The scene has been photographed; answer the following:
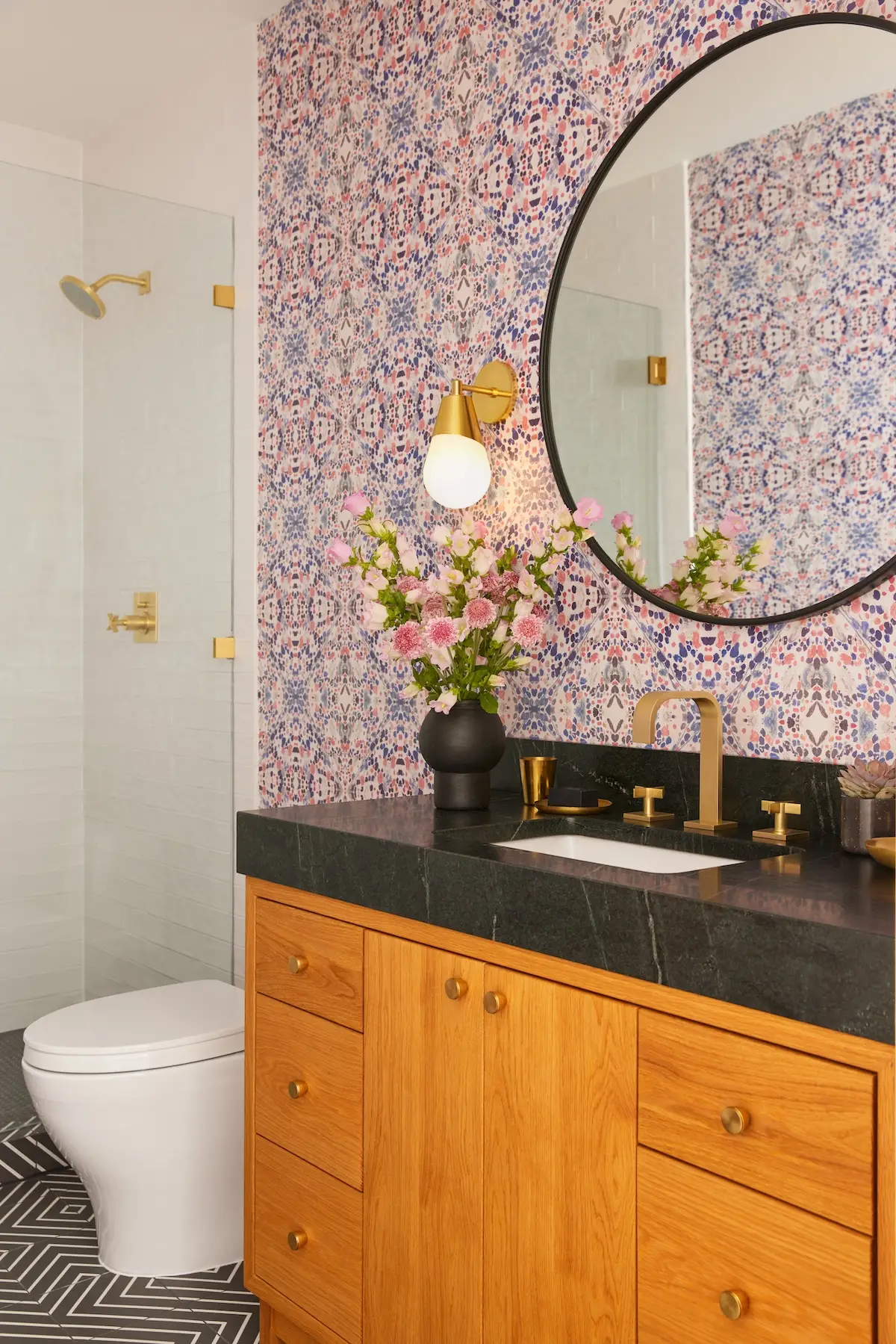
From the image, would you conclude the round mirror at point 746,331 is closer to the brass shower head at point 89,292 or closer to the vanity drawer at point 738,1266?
the vanity drawer at point 738,1266

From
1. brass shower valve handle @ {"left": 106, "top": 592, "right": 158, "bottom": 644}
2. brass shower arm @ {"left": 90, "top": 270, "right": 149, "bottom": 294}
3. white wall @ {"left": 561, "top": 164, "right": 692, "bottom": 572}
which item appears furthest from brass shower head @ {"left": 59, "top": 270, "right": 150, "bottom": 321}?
white wall @ {"left": 561, "top": 164, "right": 692, "bottom": 572}

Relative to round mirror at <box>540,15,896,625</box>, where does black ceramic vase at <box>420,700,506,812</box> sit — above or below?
below

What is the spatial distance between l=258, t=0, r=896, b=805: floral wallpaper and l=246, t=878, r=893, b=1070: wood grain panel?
1.78ft

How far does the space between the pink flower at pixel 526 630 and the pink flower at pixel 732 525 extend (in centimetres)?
34

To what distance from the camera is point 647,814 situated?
1.76 m

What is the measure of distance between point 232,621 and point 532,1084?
1714 millimetres

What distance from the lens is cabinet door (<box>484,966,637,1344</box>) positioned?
1.26m

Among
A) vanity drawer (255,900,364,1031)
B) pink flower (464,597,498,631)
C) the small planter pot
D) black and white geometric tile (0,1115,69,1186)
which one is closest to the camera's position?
the small planter pot

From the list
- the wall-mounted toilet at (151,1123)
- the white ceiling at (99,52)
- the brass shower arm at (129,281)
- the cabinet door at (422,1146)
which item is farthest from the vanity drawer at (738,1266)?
the white ceiling at (99,52)

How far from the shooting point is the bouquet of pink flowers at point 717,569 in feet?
5.64

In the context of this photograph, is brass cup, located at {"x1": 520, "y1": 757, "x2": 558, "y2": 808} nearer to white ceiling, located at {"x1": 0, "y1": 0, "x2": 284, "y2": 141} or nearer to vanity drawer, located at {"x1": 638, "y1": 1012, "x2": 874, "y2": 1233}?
vanity drawer, located at {"x1": 638, "y1": 1012, "x2": 874, "y2": 1233}

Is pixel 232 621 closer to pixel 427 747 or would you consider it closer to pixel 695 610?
pixel 427 747

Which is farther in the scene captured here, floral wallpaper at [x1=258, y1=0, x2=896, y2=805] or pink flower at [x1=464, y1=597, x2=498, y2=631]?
pink flower at [x1=464, y1=597, x2=498, y2=631]

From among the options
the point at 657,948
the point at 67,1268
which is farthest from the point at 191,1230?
the point at 657,948
